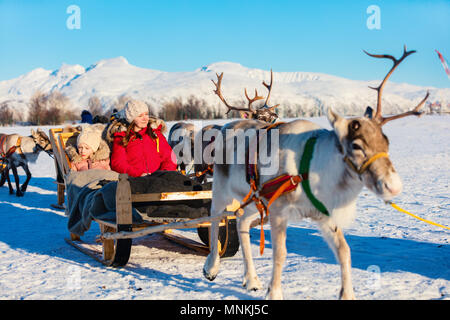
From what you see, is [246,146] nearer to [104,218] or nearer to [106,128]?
[104,218]

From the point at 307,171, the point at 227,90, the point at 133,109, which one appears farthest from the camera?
the point at 227,90

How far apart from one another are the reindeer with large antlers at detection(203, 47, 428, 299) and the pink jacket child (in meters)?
2.57

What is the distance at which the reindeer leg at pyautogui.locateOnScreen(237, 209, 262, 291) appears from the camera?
13.5ft

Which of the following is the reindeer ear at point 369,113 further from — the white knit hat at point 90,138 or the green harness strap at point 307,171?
the white knit hat at point 90,138

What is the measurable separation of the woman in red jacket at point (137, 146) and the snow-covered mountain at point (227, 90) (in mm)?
37408

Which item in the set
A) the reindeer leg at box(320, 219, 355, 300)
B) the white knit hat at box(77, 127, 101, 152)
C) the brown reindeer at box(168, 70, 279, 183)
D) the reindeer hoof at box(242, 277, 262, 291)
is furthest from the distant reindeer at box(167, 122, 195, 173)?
the reindeer leg at box(320, 219, 355, 300)

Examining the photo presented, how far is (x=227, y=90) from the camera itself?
72438mm

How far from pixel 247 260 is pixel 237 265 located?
819mm

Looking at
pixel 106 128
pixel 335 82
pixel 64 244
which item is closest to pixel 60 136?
pixel 106 128

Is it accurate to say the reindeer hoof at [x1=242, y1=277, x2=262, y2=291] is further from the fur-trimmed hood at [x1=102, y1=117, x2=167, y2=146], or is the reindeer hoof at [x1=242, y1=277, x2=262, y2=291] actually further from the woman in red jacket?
the fur-trimmed hood at [x1=102, y1=117, x2=167, y2=146]

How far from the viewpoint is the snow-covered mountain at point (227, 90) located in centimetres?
6975

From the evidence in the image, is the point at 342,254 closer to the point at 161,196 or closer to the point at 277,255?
the point at 277,255

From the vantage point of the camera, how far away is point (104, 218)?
15.8 feet

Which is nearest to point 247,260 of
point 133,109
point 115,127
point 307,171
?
point 307,171
